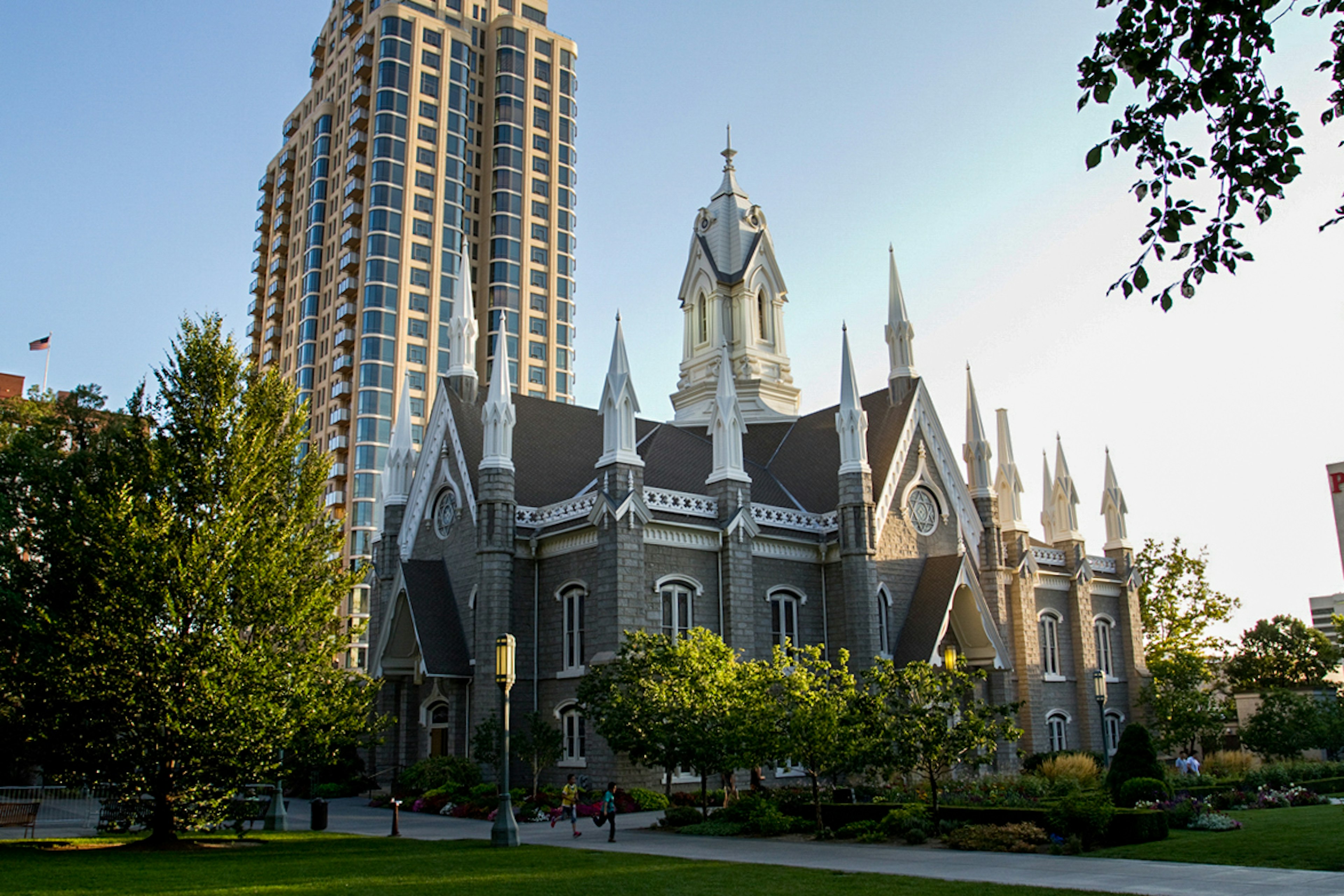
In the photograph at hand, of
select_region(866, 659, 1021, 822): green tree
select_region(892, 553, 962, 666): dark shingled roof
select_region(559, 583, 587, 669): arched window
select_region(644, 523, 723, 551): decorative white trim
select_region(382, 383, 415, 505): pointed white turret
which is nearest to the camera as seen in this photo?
select_region(866, 659, 1021, 822): green tree

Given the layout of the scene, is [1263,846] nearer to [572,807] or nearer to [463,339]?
[572,807]

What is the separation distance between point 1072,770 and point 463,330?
2764cm

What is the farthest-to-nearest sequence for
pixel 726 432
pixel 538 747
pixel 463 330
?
1. pixel 463 330
2. pixel 726 432
3. pixel 538 747

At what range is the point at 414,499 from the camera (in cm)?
4197

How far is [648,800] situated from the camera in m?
30.2

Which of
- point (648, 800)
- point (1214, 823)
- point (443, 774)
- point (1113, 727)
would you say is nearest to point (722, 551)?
point (648, 800)

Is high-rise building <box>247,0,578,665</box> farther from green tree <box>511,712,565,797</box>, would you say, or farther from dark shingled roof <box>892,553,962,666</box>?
dark shingled roof <box>892,553,962,666</box>

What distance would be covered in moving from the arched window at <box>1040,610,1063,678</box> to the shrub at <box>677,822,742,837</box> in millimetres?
24328

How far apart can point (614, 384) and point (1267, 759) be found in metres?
31.5

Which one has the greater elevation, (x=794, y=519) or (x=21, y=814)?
(x=794, y=519)

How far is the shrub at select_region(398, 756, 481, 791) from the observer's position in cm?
3319

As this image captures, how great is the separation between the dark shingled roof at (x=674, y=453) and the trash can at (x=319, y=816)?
42.2 feet

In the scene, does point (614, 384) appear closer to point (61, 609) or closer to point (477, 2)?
point (61, 609)

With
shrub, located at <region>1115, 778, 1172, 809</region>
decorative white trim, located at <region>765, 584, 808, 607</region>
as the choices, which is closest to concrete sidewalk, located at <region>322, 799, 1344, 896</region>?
shrub, located at <region>1115, 778, 1172, 809</region>
